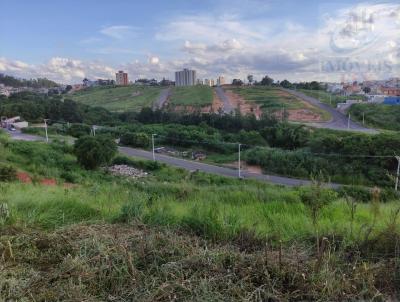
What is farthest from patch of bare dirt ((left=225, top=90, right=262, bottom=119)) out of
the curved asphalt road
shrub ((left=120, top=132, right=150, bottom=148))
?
the curved asphalt road

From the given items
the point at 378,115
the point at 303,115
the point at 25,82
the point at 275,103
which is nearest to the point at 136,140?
the point at 303,115

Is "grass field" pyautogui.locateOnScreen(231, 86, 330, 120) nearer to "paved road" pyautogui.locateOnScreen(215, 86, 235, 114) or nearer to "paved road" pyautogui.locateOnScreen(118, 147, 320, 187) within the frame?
"paved road" pyautogui.locateOnScreen(215, 86, 235, 114)

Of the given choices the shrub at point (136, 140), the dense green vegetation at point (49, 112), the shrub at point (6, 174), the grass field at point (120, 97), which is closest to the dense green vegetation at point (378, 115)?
the shrub at point (136, 140)

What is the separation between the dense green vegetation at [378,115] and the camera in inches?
1641

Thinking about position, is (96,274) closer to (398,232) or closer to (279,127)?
(398,232)

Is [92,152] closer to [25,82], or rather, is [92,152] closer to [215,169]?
[215,169]

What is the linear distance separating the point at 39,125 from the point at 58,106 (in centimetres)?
491

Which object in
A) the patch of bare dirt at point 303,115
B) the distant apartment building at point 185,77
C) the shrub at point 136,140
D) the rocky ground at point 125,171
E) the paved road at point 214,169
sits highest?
the distant apartment building at point 185,77

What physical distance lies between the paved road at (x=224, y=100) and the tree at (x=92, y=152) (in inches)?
1240

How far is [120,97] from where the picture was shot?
82.7 metres

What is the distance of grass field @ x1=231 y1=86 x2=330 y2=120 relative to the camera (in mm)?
55912

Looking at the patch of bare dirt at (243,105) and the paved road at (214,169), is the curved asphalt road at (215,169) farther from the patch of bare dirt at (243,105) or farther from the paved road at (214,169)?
the patch of bare dirt at (243,105)

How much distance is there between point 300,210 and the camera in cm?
371

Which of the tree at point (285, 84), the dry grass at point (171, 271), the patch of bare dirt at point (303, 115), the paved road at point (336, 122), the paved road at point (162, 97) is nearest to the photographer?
the dry grass at point (171, 271)
